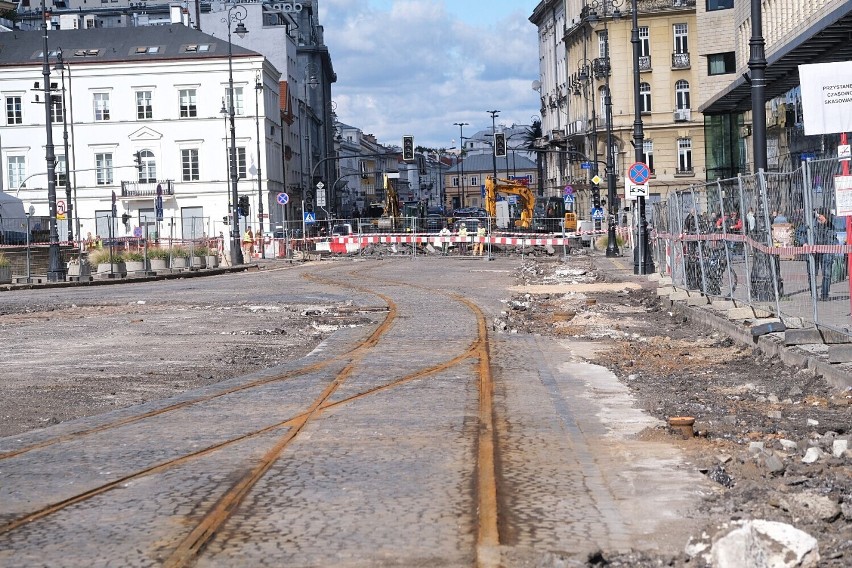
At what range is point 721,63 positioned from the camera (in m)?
55.3

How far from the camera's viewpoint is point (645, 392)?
42.3 feet

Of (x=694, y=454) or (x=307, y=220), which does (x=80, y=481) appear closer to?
(x=694, y=454)

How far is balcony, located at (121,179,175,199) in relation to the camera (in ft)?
289

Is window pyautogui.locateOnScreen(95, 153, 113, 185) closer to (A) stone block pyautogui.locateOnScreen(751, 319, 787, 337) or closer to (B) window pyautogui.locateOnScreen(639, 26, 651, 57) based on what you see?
(B) window pyautogui.locateOnScreen(639, 26, 651, 57)

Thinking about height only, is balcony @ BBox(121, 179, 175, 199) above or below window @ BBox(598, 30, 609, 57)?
below

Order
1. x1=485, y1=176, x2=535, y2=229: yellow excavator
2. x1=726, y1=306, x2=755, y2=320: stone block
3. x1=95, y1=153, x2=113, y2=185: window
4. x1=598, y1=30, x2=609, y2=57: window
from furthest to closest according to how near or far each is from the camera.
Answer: x1=95, y1=153, x2=113, y2=185: window < x1=598, y1=30, x2=609, y2=57: window < x1=485, y1=176, x2=535, y2=229: yellow excavator < x1=726, y1=306, x2=755, y2=320: stone block

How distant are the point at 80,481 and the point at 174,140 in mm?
84203

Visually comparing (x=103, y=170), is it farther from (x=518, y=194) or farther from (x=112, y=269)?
(x=112, y=269)

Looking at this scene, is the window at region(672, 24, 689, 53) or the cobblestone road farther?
the window at region(672, 24, 689, 53)

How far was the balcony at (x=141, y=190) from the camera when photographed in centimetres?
8812

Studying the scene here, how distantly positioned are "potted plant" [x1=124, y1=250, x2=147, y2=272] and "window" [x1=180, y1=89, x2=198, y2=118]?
150 feet

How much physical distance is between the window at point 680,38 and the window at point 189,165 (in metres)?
33.2

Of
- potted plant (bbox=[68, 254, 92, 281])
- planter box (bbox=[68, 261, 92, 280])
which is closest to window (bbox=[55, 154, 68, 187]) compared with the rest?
potted plant (bbox=[68, 254, 92, 281])

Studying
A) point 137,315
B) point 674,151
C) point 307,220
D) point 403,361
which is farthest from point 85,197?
point 403,361
